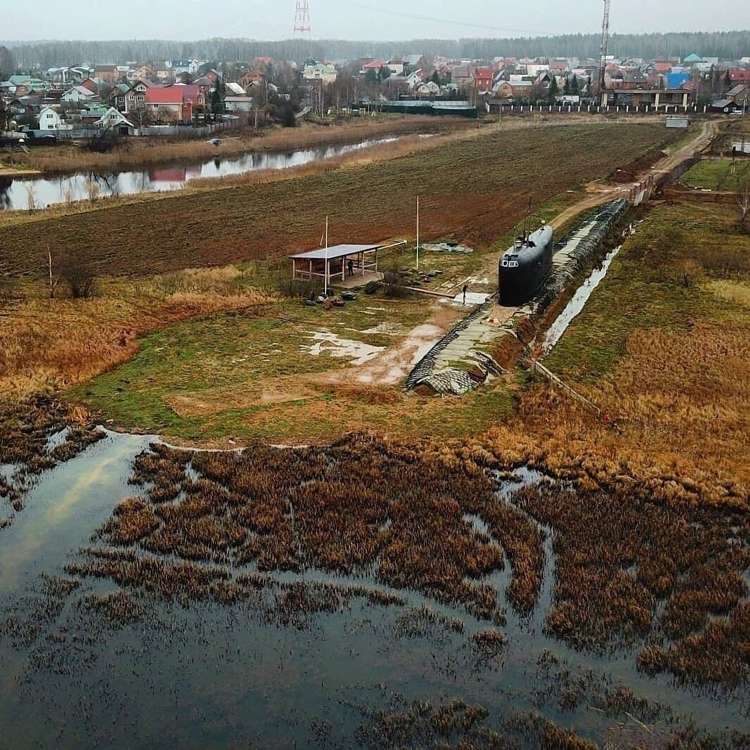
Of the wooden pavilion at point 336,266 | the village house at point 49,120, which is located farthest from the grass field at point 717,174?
the village house at point 49,120

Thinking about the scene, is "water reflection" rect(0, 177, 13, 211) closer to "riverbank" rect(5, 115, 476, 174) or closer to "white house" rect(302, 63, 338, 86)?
"riverbank" rect(5, 115, 476, 174)

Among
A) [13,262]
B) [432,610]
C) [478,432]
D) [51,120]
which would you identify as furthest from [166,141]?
[432,610]

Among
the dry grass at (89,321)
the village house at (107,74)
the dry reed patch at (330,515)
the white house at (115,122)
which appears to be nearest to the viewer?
the dry reed patch at (330,515)

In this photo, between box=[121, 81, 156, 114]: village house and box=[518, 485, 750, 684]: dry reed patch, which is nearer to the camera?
box=[518, 485, 750, 684]: dry reed patch

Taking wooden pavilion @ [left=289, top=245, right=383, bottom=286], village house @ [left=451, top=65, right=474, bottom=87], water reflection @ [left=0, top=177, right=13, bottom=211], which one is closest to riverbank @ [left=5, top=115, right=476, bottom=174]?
water reflection @ [left=0, top=177, right=13, bottom=211]

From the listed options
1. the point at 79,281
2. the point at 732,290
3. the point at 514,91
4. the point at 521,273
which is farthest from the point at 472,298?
the point at 514,91

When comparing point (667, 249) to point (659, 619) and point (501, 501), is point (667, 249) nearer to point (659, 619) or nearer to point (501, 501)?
point (501, 501)

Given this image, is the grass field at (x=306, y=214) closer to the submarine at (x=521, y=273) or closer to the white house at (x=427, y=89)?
the submarine at (x=521, y=273)
